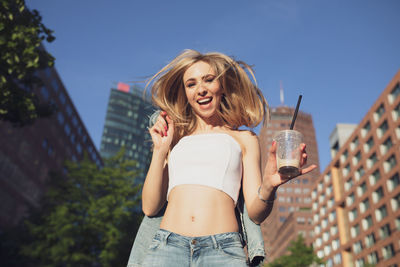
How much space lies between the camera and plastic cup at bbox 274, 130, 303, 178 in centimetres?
211

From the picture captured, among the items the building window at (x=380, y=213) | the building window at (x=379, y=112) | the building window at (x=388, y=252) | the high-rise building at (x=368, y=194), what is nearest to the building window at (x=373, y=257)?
the high-rise building at (x=368, y=194)

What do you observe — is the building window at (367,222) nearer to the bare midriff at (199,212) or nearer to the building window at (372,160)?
the building window at (372,160)

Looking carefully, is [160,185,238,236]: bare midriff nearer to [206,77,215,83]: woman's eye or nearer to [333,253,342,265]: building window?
[206,77,215,83]: woman's eye

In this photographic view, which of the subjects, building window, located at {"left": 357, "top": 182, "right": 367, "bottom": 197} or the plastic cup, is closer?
the plastic cup

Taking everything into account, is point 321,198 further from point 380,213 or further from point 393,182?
point 393,182

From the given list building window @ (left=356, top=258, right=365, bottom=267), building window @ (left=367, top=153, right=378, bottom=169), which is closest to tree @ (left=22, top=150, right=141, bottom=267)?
building window @ (left=367, top=153, right=378, bottom=169)

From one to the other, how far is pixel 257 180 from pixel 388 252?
50.5m

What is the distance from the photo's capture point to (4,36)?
8562 mm

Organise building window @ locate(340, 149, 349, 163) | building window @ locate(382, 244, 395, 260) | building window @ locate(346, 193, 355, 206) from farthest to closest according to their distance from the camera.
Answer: building window @ locate(340, 149, 349, 163) < building window @ locate(346, 193, 355, 206) < building window @ locate(382, 244, 395, 260)

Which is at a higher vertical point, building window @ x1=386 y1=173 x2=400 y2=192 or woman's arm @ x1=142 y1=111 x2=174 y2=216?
building window @ x1=386 y1=173 x2=400 y2=192

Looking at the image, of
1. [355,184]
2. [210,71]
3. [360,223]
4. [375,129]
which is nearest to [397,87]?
[375,129]

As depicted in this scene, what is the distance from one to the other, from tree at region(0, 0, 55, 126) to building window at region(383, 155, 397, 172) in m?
45.3

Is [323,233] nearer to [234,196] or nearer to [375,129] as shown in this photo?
[375,129]

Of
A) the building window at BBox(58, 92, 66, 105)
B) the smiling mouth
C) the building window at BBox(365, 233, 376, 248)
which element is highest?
the building window at BBox(58, 92, 66, 105)
